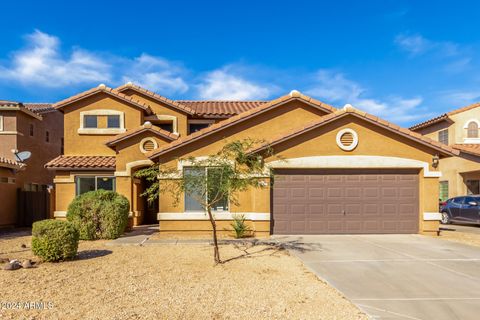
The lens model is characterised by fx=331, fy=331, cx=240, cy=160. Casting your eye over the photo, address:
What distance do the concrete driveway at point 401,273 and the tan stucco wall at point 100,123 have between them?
34.0ft

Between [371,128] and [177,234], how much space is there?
8616 mm

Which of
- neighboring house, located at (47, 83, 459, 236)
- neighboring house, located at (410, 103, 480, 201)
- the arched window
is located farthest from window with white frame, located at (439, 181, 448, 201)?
neighboring house, located at (47, 83, 459, 236)

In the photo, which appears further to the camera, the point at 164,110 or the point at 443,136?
the point at 443,136

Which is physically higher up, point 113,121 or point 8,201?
point 113,121

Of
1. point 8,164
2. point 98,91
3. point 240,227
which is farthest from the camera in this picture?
point 98,91

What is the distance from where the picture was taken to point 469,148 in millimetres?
22406

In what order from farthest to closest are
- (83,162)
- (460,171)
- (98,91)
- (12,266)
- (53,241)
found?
1. (460,171)
2. (98,91)
3. (83,162)
4. (53,241)
5. (12,266)

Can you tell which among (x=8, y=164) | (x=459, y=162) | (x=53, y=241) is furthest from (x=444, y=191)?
(x=8, y=164)

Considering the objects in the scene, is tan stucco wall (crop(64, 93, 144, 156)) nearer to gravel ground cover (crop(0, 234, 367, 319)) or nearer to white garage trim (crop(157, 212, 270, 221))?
white garage trim (crop(157, 212, 270, 221))

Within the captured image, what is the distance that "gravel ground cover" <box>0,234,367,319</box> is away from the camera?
5.30m

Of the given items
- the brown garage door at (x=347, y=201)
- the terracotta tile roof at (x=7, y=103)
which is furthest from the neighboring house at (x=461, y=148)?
the terracotta tile roof at (x=7, y=103)

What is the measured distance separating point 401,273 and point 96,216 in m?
10.1

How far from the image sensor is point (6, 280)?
7.00 metres

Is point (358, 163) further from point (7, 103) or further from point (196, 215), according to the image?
point (7, 103)
